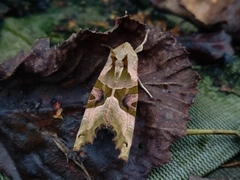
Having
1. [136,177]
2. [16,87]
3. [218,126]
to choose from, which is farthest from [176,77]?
[16,87]

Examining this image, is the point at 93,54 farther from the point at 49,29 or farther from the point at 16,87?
the point at 49,29

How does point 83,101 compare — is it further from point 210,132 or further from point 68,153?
point 210,132

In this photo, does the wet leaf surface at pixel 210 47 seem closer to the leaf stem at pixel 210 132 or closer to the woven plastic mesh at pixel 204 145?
the woven plastic mesh at pixel 204 145

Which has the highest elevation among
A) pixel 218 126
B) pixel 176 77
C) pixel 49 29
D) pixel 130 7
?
pixel 130 7

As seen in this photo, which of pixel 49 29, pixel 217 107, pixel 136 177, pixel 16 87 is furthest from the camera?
pixel 49 29

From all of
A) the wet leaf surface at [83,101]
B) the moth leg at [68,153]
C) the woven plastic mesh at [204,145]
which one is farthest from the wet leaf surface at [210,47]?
the moth leg at [68,153]

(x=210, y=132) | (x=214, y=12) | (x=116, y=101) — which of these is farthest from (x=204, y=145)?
(x=214, y=12)
